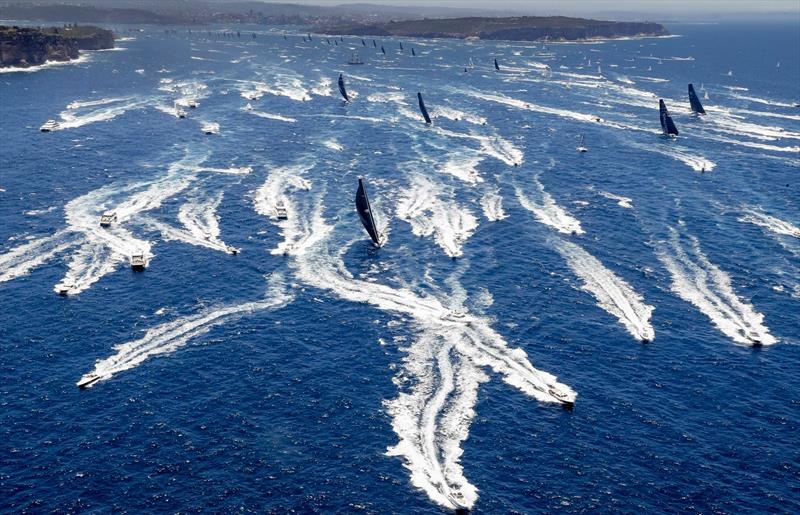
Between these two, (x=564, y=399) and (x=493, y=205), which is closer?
(x=564, y=399)

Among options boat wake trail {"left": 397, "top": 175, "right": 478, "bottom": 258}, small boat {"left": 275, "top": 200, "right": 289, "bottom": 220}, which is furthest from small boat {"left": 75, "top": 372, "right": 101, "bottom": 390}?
boat wake trail {"left": 397, "top": 175, "right": 478, "bottom": 258}

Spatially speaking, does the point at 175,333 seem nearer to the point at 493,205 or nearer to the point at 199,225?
the point at 199,225

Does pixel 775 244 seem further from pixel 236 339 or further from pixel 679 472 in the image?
pixel 236 339

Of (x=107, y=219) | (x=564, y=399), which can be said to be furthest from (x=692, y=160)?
(x=107, y=219)

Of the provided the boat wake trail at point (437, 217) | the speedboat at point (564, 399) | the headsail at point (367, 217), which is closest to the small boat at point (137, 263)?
the headsail at point (367, 217)

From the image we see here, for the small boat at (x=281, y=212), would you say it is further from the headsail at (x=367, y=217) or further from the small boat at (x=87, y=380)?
the small boat at (x=87, y=380)

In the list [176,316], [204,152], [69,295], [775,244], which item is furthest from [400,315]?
[204,152]

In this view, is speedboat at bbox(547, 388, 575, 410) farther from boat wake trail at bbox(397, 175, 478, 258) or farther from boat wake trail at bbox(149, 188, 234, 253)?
boat wake trail at bbox(149, 188, 234, 253)
